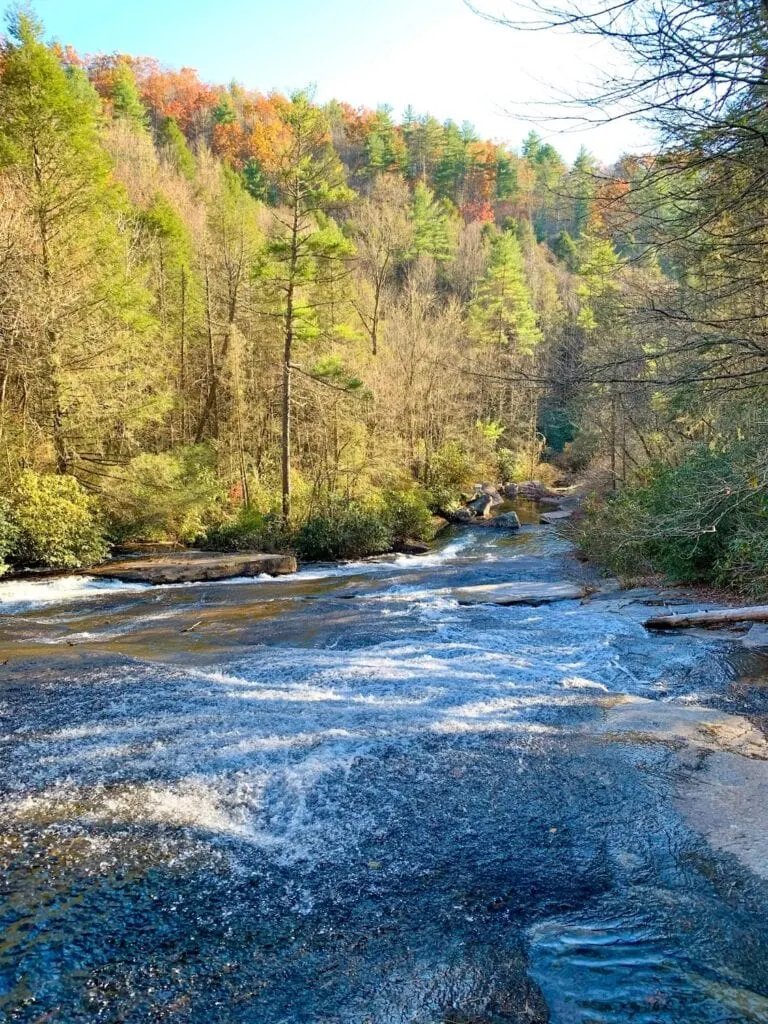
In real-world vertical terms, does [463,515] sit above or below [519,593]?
above

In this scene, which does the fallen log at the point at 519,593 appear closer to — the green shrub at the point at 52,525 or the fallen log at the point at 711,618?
the fallen log at the point at 711,618

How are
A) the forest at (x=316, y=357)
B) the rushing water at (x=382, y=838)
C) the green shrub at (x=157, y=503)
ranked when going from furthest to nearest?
the green shrub at (x=157, y=503) < the forest at (x=316, y=357) < the rushing water at (x=382, y=838)

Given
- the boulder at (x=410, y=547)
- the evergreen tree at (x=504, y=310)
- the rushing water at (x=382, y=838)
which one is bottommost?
the rushing water at (x=382, y=838)

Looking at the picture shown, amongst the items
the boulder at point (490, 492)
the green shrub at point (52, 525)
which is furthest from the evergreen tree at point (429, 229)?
the green shrub at point (52, 525)

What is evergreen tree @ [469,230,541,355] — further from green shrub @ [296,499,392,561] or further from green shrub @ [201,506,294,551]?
green shrub @ [201,506,294,551]

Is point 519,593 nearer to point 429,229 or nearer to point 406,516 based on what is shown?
point 406,516

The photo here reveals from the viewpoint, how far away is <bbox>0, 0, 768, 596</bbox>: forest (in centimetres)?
525

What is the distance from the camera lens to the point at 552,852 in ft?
13.0

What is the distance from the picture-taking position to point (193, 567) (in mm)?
14867

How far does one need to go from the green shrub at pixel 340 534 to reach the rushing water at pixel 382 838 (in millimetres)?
10606

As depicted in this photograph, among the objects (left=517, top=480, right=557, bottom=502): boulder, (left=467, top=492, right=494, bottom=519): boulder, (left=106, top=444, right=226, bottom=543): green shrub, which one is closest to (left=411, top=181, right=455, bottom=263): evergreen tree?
(left=517, top=480, right=557, bottom=502): boulder

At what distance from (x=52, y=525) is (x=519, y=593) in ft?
34.6

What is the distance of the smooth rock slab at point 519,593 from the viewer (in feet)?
38.9

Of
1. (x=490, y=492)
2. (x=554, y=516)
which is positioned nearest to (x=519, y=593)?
(x=554, y=516)
